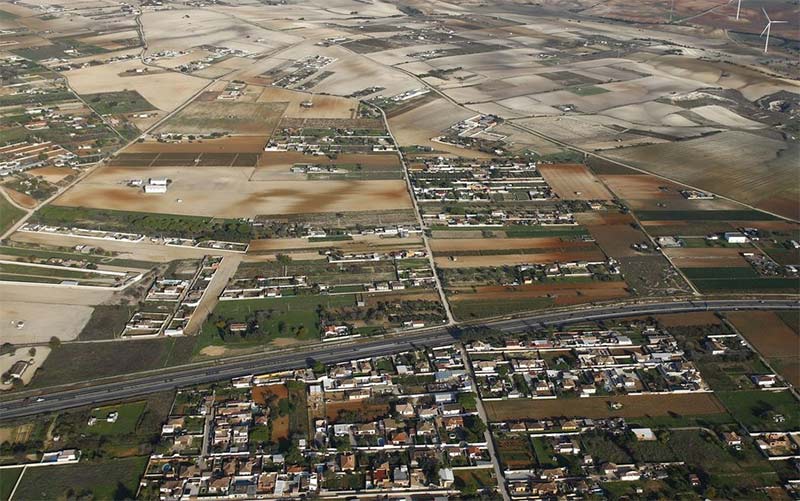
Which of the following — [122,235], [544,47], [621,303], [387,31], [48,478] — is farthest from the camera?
[387,31]

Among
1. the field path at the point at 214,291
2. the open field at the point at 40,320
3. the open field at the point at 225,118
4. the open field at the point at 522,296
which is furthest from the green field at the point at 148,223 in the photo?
the open field at the point at 225,118

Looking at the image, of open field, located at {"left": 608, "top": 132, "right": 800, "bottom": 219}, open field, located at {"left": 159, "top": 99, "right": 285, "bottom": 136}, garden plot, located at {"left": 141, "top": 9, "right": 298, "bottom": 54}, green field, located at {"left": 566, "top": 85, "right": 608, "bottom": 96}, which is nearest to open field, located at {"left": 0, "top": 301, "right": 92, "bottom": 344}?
open field, located at {"left": 159, "top": 99, "right": 285, "bottom": 136}

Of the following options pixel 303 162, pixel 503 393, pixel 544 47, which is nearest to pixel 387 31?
pixel 544 47

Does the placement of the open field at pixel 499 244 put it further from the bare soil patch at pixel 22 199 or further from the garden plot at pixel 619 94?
the garden plot at pixel 619 94

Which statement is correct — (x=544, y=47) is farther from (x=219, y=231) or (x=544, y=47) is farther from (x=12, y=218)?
(x=12, y=218)

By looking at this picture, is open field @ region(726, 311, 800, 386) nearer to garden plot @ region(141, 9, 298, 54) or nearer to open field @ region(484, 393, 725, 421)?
open field @ region(484, 393, 725, 421)

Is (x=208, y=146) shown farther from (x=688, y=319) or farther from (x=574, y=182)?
(x=688, y=319)
